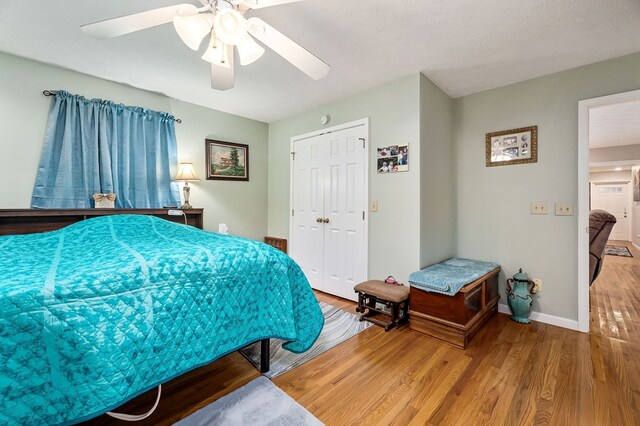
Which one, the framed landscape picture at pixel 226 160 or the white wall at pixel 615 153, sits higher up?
the white wall at pixel 615 153

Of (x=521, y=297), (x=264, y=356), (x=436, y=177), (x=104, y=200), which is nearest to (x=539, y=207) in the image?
(x=521, y=297)

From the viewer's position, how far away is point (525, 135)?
8.92 ft

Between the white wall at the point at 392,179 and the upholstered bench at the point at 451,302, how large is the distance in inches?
11.9

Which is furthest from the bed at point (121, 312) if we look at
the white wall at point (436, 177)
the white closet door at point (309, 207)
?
the white closet door at point (309, 207)

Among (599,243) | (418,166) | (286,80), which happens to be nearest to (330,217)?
(418,166)

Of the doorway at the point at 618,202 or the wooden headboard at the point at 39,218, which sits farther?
the doorway at the point at 618,202

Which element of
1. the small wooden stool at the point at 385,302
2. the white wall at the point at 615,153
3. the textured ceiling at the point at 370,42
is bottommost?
the small wooden stool at the point at 385,302

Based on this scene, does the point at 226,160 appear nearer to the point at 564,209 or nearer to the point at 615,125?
the point at 564,209

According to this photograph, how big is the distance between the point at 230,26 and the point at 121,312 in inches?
55.5

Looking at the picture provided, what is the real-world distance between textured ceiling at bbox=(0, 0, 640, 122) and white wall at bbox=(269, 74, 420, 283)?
0.19m

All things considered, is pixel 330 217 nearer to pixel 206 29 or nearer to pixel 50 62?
pixel 206 29

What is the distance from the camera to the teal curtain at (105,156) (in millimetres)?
2457

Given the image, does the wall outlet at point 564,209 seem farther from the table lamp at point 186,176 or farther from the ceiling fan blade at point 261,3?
the table lamp at point 186,176

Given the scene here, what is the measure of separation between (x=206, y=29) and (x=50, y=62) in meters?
2.05
